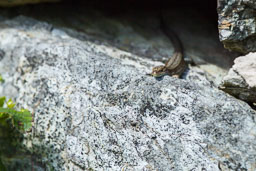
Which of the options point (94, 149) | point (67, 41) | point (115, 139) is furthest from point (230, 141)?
point (67, 41)

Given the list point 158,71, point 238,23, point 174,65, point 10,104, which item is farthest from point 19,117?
point 238,23

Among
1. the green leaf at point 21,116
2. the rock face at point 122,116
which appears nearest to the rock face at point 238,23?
the rock face at point 122,116

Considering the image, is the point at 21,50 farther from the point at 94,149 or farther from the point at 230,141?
the point at 230,141

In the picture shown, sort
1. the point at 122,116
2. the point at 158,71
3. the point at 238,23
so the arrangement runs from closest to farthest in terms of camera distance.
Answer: the point at 122,116 → the point at 238,23 → the point at 158,71

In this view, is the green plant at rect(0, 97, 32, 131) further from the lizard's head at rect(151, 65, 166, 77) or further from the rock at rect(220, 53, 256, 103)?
the rock at rect(220, 53, 256, 103)

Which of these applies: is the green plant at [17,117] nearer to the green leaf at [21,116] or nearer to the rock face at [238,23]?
the green leaf at [21,116]

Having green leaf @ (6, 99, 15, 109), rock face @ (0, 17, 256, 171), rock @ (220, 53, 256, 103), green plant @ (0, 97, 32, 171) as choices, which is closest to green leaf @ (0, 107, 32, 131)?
green plant @ (0, 97, 32, 171)

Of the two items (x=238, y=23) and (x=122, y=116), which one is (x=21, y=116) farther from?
(x=238, y=23)
